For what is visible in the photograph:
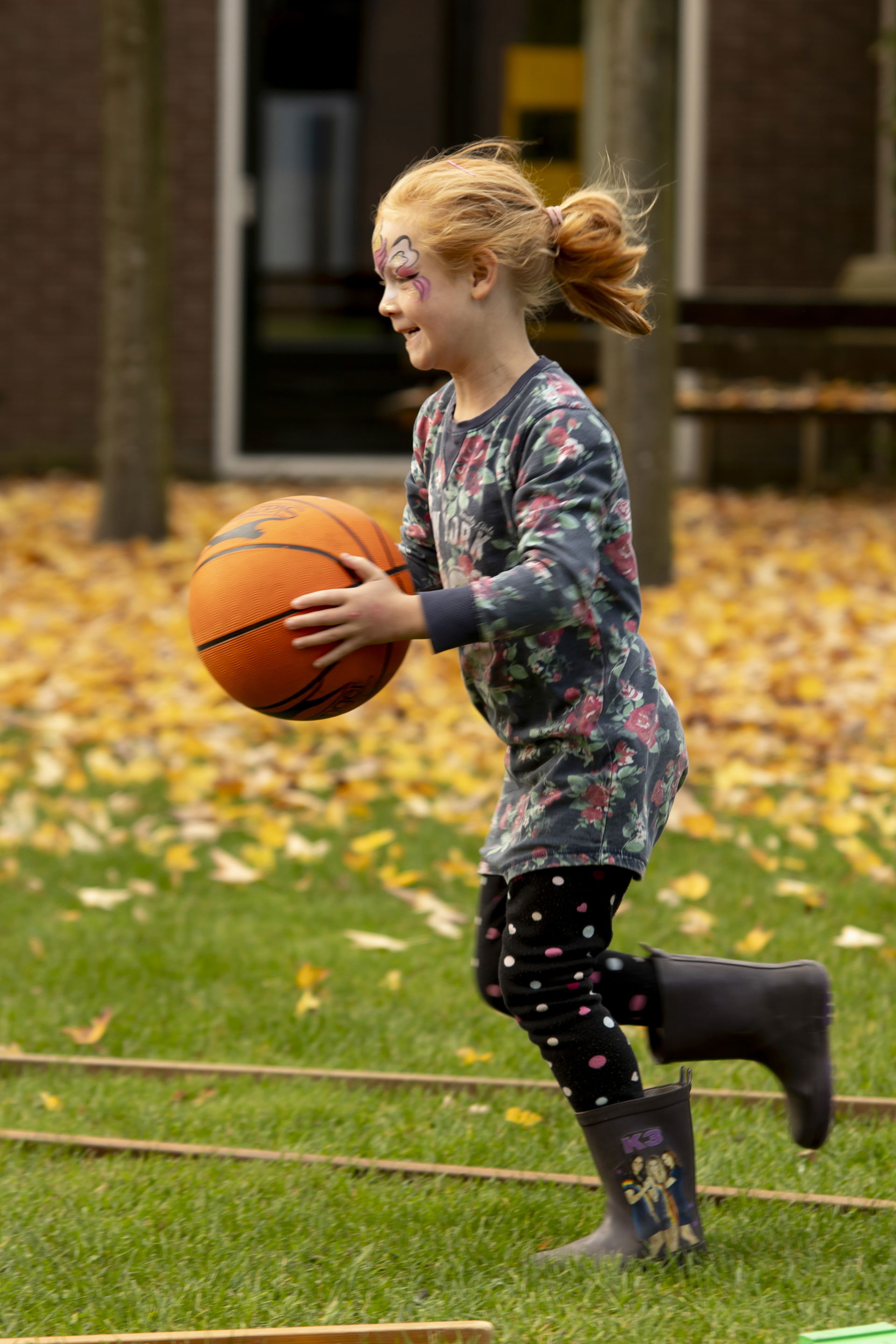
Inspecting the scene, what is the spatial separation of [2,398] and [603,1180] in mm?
12545

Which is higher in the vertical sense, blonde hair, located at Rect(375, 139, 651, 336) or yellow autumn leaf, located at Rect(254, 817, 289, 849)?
blonde hair, located at Rect(375, 139, 651, 336)

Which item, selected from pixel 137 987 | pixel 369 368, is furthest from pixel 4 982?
pixel 369 368

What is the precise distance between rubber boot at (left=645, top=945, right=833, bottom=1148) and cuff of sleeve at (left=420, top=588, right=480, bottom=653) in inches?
34.1

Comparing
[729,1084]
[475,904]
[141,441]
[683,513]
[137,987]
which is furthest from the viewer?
[683,513]

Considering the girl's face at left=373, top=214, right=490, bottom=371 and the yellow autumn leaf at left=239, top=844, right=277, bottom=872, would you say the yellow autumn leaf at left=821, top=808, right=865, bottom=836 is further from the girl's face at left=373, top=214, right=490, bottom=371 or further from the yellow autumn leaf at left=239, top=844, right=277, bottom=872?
the girl's face at left=373, top=214, right=490, bottom=371

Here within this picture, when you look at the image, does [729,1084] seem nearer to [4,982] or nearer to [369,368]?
[4,982]

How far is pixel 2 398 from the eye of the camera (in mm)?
14008

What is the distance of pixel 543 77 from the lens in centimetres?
1395

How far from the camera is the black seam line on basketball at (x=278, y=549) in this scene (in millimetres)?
2592

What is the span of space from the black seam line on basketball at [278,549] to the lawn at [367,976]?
3.95 feet

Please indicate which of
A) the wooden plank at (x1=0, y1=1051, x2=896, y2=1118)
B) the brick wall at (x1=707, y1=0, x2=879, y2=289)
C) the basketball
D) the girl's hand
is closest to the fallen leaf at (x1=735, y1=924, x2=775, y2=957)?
the wooden plank at (x1=0, y1=1051, x2=896, y2=1118)

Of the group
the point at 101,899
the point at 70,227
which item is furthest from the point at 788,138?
the point at 101,899

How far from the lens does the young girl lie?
8.20ft

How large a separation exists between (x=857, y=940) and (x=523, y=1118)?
4.32 feet
